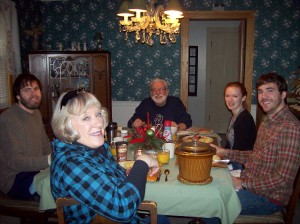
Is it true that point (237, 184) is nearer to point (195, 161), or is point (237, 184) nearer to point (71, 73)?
point (195, 161)

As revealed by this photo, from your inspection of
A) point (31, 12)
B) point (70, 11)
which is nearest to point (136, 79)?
point (70, 11)

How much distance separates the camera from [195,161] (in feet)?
4.69

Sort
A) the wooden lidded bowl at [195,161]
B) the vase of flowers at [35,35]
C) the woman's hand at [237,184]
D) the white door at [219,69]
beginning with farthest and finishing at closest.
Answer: the white door at [219,69]
the vase of flowers at [35,35]
the woman's hand at [237,184]
the wooden lidded bowl at [195,161]

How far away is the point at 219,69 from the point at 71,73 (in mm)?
3400

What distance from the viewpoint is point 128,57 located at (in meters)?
4.89

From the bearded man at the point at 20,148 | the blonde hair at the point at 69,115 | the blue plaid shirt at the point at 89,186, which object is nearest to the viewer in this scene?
the blue plaid shirt at the point at 89,186

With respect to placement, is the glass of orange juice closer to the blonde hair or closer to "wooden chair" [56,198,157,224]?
"wooden chair" [56,198,157,224]

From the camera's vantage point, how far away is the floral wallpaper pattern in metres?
4.56

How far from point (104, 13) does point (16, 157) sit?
3485mm

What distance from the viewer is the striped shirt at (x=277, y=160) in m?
1.64

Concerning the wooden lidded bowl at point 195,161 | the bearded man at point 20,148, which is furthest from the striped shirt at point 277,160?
the bearded man at point 20,148

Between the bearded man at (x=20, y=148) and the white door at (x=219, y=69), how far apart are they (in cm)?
482

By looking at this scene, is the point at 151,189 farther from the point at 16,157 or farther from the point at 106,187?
the point at 16,157

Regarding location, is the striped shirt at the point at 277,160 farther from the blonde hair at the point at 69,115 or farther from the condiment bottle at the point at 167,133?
the blonde hair at the point at 69,115
